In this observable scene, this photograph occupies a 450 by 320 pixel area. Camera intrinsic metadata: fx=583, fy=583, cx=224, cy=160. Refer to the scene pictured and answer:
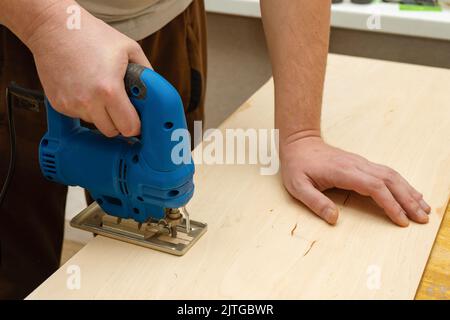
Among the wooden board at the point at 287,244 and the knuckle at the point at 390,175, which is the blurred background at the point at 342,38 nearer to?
the wooden board at the point at 287,244

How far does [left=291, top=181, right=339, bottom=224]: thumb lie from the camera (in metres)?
0.84

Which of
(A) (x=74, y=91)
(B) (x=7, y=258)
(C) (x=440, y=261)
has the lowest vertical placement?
(B) (x=7, y=258)

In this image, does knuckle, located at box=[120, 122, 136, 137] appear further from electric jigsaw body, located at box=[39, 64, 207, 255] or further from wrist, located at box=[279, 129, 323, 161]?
wrist, located at box=[279, 129, 323, 161]

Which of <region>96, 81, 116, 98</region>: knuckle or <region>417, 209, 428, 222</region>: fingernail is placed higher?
<region>96, 81, 116, 98</region>: knuckle

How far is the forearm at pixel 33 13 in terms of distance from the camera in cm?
69

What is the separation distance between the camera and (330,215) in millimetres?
840

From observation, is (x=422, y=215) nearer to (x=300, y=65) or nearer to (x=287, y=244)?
(x=287, y=244)

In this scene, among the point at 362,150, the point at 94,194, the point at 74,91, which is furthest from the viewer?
the point at 362,150

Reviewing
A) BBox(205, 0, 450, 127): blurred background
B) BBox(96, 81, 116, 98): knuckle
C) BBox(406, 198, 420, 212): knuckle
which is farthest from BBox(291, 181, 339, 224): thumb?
BBox(205, 0, 450, 127): blurred background

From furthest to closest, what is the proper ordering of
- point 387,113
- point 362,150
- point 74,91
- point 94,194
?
1. point 387,113
2. point 362,150
3. point 94,194
4. point 74,91

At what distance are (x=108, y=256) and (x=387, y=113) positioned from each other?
637 millimetres
